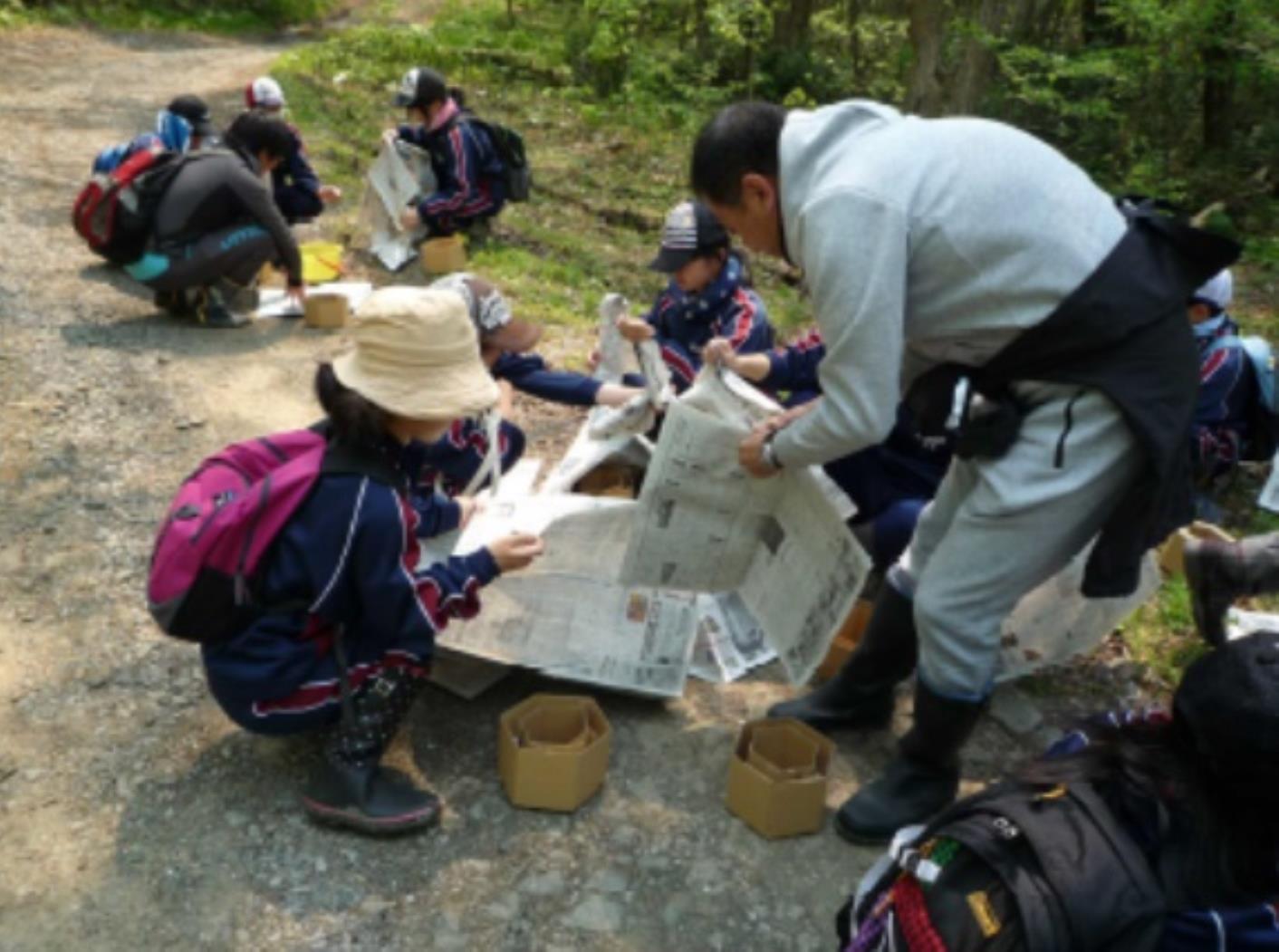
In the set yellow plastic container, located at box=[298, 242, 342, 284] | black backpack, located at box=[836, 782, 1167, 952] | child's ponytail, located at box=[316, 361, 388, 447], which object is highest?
child's ponytail, located at box=[316, 361, 388, 447]

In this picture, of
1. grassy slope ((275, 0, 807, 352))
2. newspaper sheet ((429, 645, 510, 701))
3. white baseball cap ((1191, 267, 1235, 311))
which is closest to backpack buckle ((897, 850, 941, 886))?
newspaper sheet ((429, 645, 510, 701))

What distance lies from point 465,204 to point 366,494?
15.8 ft

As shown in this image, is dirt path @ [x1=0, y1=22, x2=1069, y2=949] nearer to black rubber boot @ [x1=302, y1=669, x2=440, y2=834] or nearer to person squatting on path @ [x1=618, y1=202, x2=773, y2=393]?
black rubber boot @ [x1=302, y1=669, x2=440, y2=834]

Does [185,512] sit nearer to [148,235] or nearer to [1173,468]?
[1173,468]

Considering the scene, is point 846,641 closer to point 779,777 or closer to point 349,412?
point 779,777

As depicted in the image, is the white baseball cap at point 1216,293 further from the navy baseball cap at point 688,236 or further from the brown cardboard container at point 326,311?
the brown cardboard container at point 326,311

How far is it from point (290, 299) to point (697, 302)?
116 inches

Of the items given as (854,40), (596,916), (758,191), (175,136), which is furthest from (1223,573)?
(854,40)

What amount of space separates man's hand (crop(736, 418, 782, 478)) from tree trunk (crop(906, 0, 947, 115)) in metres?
9.38

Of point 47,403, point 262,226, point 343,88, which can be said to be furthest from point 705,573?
point 343,88

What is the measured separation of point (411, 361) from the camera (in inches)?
92.4

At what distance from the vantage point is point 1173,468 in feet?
7.13

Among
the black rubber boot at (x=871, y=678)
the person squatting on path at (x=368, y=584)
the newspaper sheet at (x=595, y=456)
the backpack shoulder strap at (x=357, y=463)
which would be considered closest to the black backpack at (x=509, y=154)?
the newspaper sheet at (x=595, y=456)

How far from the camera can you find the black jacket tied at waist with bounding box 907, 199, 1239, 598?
209 centimetres
